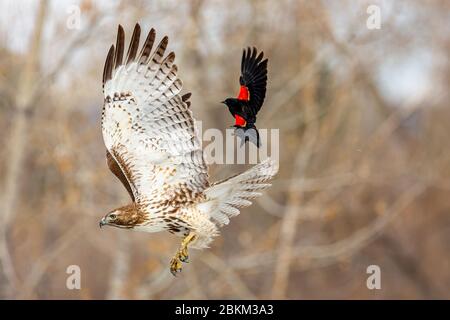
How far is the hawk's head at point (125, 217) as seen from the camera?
11.5 feet

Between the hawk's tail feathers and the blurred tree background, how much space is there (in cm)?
694

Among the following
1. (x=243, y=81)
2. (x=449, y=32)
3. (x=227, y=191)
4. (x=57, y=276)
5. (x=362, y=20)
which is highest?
(x=449, y=32)

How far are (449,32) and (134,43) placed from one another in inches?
620

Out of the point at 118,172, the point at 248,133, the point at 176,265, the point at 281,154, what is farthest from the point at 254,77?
the point at 281,154

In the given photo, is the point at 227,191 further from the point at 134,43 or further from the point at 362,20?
the point at 362,20

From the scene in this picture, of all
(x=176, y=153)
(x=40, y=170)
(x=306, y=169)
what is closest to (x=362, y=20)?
(x=306, y=169)

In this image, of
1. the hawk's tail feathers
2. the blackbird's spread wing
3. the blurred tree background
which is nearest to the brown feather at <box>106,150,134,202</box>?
the hawk's tail feathers

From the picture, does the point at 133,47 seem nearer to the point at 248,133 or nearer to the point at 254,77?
the point at 254,77

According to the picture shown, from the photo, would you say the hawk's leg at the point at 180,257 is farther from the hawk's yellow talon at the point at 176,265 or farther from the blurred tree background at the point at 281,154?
the blurred tree background at the point at 281,154

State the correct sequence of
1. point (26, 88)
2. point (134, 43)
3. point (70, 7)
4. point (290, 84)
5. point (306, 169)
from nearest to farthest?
point (134, 43) → point (70, 7) → point (26, 88) → point (290, 84) → point (306, 169)

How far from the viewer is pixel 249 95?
3.14 meters

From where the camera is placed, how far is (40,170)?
16.2 metres

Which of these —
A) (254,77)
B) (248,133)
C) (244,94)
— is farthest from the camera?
(254,77)

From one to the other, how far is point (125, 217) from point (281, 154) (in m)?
13.1
